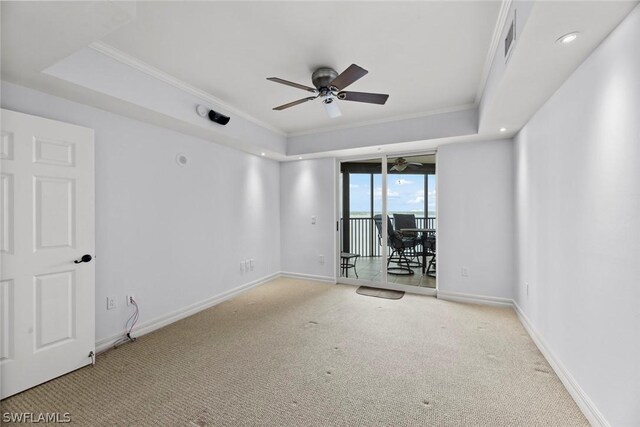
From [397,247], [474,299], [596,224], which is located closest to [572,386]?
[596,224]

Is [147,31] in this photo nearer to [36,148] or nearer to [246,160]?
[36,148]

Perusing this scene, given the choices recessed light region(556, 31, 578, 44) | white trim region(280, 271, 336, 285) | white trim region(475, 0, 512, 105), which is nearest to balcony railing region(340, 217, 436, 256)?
white trim region(280, 271, 336, 285)

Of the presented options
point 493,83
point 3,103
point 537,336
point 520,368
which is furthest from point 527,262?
point 3,103

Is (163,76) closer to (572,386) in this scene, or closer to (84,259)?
A: (84,259)

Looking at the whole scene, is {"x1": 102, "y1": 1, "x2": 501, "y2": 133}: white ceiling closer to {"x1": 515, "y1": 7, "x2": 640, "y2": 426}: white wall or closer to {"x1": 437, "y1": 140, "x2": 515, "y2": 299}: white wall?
{"x1": 515, "y1": 7, "x2": 640, "y2": 426}: white wall

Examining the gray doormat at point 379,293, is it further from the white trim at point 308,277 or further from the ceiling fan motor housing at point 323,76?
the ceiling fan motor housing at point 323,76

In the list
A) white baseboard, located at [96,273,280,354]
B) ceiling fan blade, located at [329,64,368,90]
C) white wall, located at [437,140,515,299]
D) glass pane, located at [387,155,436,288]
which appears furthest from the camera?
glass pane, located at [387,155,436,288]

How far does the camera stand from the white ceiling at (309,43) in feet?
6.06

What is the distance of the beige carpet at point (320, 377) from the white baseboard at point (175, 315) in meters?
0.10

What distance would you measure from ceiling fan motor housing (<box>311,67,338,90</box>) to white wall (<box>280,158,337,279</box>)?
2304 mm

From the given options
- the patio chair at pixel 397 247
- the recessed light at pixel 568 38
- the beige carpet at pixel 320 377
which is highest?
the recessed light at pixel 568 38

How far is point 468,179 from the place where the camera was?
3.87 m

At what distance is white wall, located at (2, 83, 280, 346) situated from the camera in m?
2.56

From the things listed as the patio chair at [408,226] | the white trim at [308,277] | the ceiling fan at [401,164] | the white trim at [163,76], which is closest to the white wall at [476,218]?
the ceiling fan at [401,164]
